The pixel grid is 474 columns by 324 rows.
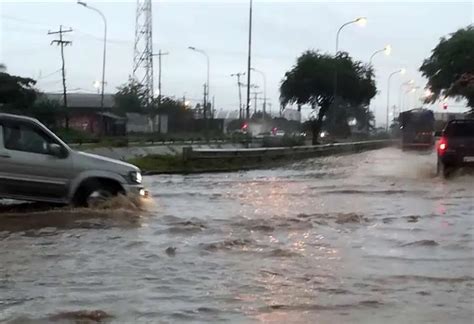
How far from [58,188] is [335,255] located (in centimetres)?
497

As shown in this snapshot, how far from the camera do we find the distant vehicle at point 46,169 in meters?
12.4

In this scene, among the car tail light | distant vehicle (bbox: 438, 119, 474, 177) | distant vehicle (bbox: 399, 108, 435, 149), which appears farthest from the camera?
distant vehicle (bbox: 399, 108, 435, 149)

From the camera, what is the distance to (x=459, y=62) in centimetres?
5972

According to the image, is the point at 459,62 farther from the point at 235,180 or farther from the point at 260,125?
the point at 235,180

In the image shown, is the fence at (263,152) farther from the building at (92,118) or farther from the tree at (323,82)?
the building at (92,118)

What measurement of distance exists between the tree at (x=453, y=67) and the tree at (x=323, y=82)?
5.70 metres

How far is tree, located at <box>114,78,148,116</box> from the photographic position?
90375mm

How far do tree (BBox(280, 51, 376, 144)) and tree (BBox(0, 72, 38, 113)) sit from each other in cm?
2080

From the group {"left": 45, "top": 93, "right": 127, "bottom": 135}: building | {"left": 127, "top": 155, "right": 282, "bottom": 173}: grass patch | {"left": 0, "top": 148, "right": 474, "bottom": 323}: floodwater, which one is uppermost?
{"left": 45, "top": 93, "right": 127, "bottom": 135}: building

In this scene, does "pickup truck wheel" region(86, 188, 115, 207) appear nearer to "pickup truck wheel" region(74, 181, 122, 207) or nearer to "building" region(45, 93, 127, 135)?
"pickup truck wheel" region(74, 181, 122, 207)

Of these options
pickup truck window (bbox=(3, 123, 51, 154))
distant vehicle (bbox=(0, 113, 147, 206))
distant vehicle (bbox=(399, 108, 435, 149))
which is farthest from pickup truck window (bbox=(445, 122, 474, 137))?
distant vehicle (bbox=(399, 108, 435, 149))

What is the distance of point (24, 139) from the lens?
12594mm

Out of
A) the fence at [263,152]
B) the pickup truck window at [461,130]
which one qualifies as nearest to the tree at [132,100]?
the fence at [263,152]

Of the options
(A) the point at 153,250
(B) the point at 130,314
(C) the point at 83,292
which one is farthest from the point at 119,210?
(B) the point at 130,314
